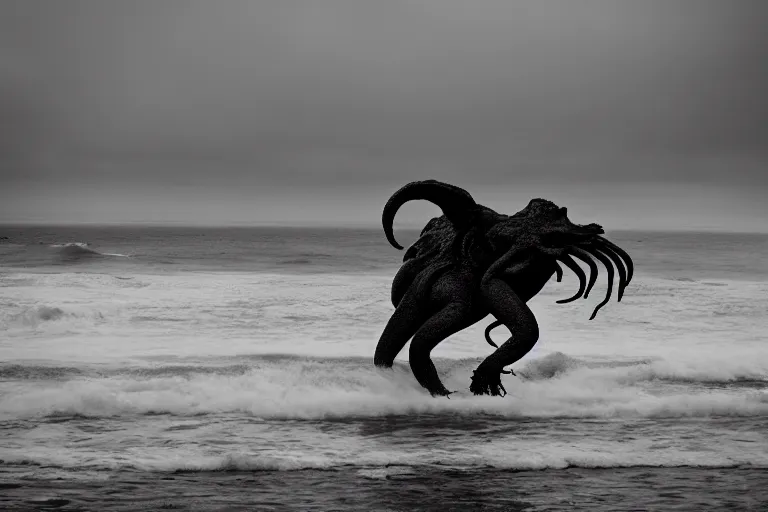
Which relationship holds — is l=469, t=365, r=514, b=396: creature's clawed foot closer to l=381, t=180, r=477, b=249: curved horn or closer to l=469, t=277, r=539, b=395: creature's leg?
l=469, t=277, r=539, b=395: creature's leg

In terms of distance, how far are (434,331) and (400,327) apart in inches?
24.5

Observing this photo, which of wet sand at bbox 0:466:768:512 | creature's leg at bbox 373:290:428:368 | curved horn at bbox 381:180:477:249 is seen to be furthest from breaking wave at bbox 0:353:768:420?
wet sand at bbox 0:466:768:512

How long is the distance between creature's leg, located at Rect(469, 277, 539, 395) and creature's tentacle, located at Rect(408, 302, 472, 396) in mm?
291

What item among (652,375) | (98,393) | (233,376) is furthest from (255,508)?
(652,375)

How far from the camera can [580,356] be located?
1398 centimetres

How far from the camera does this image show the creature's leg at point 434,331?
9.02m

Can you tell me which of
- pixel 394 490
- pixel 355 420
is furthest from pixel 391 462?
pixel 355 420

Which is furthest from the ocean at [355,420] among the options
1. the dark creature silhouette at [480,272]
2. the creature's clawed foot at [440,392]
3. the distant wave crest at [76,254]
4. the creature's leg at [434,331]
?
the distant wave crest at [76,254]

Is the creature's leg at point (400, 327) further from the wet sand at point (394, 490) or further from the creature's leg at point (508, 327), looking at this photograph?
the wet sand at point (394, 490)

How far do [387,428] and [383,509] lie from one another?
2.43 metres

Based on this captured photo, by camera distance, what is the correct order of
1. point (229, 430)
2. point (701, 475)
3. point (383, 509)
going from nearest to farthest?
→ point (383, 509) < point (701, 475) < point (229, 430)

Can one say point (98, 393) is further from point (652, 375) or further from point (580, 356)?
point (580, 356)

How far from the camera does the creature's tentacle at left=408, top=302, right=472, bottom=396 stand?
9.02 metres

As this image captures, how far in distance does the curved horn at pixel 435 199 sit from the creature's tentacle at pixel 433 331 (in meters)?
0.83
